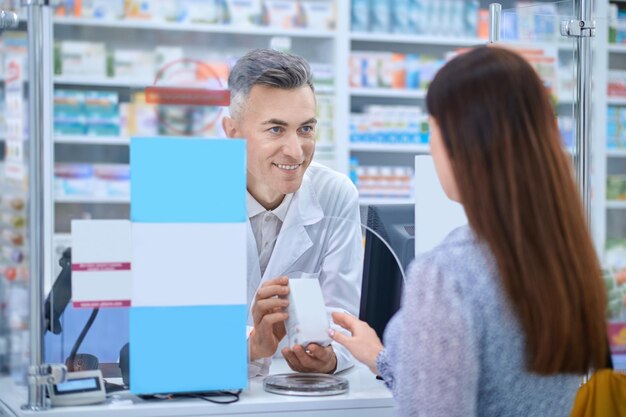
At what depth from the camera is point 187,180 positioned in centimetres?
154

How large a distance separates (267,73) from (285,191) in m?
0.32

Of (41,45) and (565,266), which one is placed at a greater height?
(41,45)

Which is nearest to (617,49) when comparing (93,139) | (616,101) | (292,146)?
(616,101)

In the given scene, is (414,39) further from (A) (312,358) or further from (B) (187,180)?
(B) (187,180)

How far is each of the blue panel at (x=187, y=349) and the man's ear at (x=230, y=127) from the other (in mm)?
845

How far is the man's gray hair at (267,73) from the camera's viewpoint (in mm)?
2227

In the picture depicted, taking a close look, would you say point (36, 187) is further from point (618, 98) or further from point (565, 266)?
point (618, 98)

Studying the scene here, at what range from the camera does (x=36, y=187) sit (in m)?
1.49

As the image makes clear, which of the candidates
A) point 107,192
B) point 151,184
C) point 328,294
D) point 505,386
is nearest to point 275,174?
point 328,294

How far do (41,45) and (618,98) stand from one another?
8.17ft

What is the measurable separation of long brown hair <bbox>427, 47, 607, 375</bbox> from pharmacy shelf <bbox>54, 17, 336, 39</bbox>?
4.25 meters

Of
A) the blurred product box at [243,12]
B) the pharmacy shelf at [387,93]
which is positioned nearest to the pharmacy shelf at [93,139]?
the blurred product box at [243,12]

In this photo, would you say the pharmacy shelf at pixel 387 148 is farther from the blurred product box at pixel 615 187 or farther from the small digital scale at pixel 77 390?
the small digital scale at pixel 77 390

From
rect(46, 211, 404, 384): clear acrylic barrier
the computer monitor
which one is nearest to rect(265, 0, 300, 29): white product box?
rect(46, 211, 404, 384): clear acrylic barrier
